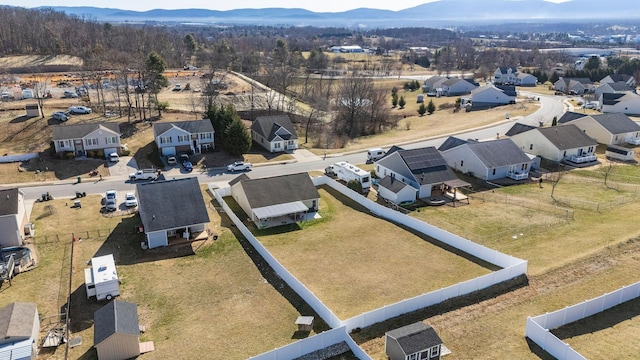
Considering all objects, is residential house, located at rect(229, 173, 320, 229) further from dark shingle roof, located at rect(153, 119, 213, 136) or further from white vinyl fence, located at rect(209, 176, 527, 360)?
dark shingle roof, located at rect(153, 119, 213, 136)

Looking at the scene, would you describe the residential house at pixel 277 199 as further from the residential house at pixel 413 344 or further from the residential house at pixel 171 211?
the residential house at pixel 413 344

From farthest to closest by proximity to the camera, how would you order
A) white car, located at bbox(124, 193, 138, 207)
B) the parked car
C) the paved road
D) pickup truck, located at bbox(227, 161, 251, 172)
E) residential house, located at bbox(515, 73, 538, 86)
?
1. residential house, located at bbox(515, 73, 538, 86)
2. the parked car
3. pickup truck, located at bbox(227, 161, 251, 172)
4. the paved road
5. white car, located at bbox(124, 193, 138, 207)

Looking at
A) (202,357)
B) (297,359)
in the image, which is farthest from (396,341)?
(202,357)

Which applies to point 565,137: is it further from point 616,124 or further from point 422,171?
point 422,171

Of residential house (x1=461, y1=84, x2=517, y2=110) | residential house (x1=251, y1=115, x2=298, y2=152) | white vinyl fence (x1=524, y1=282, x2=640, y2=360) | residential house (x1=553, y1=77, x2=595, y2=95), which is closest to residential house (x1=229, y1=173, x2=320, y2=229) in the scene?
residential house (x1=251, y1=115, x2=298, y2=152)

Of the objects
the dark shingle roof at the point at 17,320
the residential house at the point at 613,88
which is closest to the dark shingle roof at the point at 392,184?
the dark shingle roof at the point at 17,320

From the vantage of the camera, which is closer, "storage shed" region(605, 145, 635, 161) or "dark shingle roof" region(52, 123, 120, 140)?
"dark shingle roof" region(52, 123, 120, 140)
